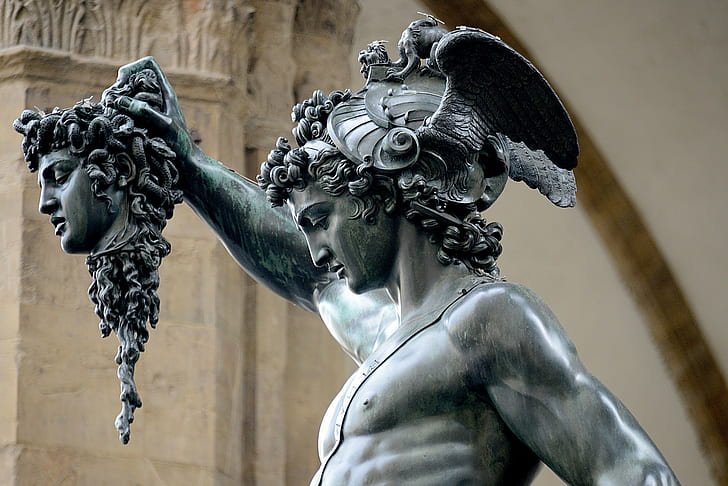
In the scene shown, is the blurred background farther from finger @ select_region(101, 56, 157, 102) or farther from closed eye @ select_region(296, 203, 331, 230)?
closed eye @ select_region(296, 203, 331, 230)

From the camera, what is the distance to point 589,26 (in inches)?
400

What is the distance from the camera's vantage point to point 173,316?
23.3 feet

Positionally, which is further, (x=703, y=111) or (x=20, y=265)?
(x=703, y=111)

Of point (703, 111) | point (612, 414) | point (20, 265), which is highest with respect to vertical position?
point (612, 414)

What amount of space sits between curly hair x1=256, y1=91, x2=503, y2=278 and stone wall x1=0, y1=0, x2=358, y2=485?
321 centimetres

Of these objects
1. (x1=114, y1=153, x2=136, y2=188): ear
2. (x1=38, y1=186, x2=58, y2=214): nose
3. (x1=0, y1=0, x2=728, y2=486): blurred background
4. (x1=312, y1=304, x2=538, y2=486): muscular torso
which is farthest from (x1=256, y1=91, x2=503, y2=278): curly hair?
(x1=0, y1=0, x2=728, y2=486): blurred background

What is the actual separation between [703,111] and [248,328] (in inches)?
135

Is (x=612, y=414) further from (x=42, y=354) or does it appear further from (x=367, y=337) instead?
(x=42, y=354)

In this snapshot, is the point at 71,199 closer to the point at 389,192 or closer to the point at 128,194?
the point at 128,194

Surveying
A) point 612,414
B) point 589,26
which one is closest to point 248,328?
point 589,26

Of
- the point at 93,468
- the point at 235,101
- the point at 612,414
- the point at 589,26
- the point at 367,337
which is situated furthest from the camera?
the point at 589,26

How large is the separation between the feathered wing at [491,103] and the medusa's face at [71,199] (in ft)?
1.88

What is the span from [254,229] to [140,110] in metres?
0.35

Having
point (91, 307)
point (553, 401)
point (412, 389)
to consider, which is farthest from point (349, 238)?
point (91, 307)
